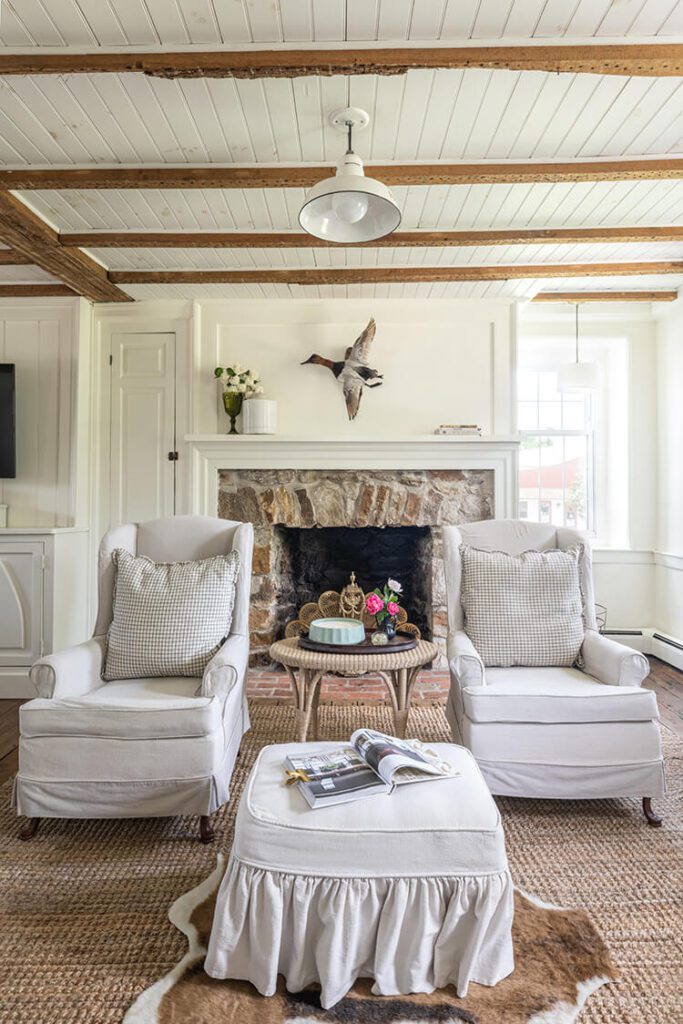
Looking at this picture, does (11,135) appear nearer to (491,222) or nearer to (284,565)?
(491,222)

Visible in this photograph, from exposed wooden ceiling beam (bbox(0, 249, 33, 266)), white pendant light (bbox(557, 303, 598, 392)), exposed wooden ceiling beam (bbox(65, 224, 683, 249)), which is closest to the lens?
exposed wooden ceiling beam (bbox(65, 224, 683, 249))

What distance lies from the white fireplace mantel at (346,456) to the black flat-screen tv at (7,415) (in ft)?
3.69

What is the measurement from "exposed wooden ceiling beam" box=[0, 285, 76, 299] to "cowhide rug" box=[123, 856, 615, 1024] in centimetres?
389

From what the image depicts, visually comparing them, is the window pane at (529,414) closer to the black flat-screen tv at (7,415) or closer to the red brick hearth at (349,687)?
the red brick hearth at (349,687)

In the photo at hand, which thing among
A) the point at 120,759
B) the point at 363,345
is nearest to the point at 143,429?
the point at 363,345

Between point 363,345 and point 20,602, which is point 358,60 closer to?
point 363,345

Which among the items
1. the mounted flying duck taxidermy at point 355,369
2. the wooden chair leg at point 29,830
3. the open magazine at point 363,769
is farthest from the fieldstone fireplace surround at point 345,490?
the open magazine at point 363,769

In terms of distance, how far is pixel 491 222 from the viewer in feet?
10.7

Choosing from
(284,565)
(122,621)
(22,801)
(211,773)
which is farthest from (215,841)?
(284,565)

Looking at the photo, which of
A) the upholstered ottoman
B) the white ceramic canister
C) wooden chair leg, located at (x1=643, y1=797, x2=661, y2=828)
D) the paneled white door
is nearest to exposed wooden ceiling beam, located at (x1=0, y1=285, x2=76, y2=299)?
the paneled white door

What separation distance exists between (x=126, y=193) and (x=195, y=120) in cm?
75

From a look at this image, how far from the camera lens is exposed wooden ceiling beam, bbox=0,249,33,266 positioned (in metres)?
3.54

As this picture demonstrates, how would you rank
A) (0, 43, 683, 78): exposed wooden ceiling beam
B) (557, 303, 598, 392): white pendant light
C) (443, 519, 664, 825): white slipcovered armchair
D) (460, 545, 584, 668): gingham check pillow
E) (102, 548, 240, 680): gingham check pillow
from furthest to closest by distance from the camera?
(557, 303, 598, 392): white pendant light < (460, 545, 584, 668): gingham check pillow < (102, 548, 240, 680): gingham check pillow < (443, 519, 664, 825): white slipcovered armchair < (0, 43, 683, 78): exposed wooden ceiling beam

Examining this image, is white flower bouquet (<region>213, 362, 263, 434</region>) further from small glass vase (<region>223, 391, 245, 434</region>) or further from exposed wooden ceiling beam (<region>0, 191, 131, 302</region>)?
exposed wooden ceiling beam (<region>0, 191, 131, 302</region>)
